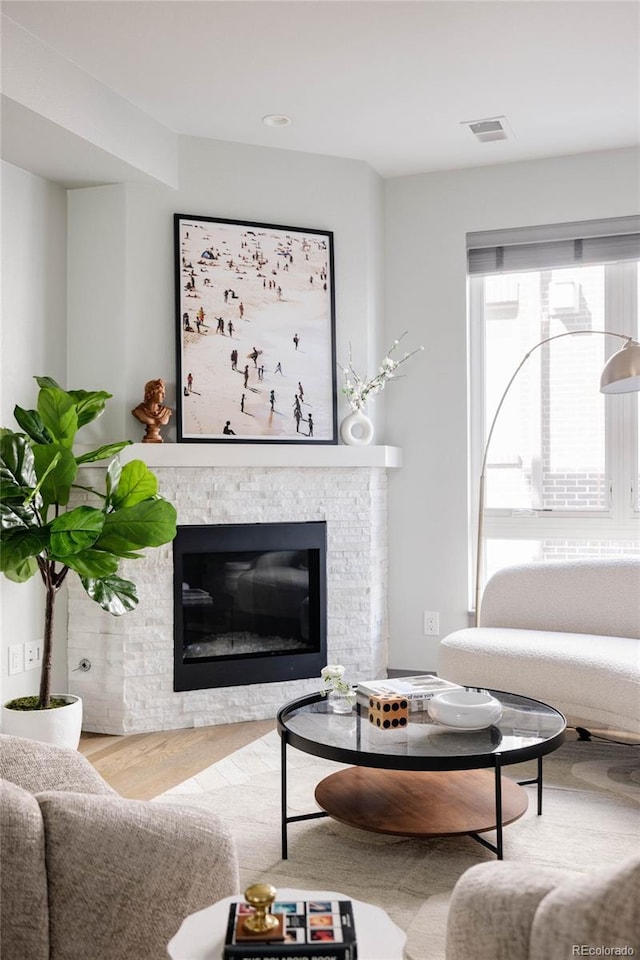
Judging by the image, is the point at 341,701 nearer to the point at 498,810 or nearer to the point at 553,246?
the point at 498,810

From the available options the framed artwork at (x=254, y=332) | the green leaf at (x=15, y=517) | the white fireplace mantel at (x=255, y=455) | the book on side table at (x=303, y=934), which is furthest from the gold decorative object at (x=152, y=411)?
the book on side table at (x=303, y=934)

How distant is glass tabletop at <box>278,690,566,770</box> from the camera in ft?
7.62

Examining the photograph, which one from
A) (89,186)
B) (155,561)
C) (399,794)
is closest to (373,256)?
(89,186)

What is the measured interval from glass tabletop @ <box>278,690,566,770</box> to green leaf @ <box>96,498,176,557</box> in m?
0.88

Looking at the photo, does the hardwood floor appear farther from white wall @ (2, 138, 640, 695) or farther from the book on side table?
the book on side table

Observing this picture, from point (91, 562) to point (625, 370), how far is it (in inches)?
90.3

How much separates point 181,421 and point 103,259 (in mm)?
829

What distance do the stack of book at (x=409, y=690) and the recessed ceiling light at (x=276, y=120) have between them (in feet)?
8.30

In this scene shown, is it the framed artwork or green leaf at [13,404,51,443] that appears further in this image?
the framed artwork

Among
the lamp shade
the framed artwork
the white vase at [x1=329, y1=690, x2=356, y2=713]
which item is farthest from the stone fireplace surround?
the white vase at [x1=329, y1=690, x2=356, y2=713]

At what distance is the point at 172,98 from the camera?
12.0 ft

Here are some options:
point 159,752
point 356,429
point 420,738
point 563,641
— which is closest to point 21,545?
point 159,752

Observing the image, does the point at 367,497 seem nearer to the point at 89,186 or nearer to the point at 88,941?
the point at 89,186

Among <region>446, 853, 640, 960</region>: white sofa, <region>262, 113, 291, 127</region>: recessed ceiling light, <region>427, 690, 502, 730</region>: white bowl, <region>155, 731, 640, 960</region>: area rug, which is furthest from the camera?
<region>262, 113, 291, 127</region>: recessed ceiling light
